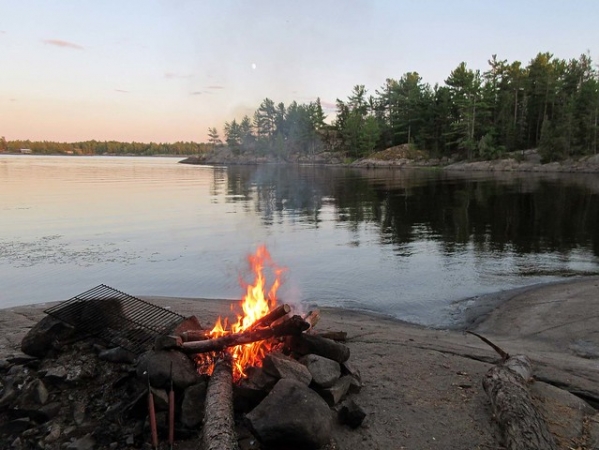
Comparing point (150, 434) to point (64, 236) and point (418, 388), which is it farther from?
point (64, 236)

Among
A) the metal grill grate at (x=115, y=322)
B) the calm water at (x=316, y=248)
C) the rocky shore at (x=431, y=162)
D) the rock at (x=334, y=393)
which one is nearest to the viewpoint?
the rock at (x=334, y=393)

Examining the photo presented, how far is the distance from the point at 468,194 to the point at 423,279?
32077 millimetres

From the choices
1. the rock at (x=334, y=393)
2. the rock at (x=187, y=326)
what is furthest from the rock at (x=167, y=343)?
the rock at (x=334, y=393)

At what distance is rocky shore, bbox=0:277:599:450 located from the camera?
571cm

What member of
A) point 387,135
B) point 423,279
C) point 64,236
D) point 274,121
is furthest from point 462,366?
point 274,121

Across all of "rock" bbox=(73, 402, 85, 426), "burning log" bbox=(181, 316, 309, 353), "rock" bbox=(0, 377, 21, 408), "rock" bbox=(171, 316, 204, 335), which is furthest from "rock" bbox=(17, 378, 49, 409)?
"burning log" bbox=(181, 316, 309, 353)

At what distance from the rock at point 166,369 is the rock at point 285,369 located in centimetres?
105

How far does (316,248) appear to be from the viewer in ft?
69.0

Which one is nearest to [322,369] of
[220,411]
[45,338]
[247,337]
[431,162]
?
[247,337]

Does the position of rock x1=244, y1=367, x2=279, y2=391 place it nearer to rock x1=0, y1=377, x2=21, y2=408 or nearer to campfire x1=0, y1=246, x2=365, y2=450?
campfire x1=0, y1=246, x2=365, y2=450

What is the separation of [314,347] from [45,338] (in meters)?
4.63

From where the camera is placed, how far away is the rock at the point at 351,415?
587cm

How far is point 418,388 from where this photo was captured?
7012 mm

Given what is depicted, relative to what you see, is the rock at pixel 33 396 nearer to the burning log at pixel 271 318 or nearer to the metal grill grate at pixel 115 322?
the metal grill grate at pixel 115 322
